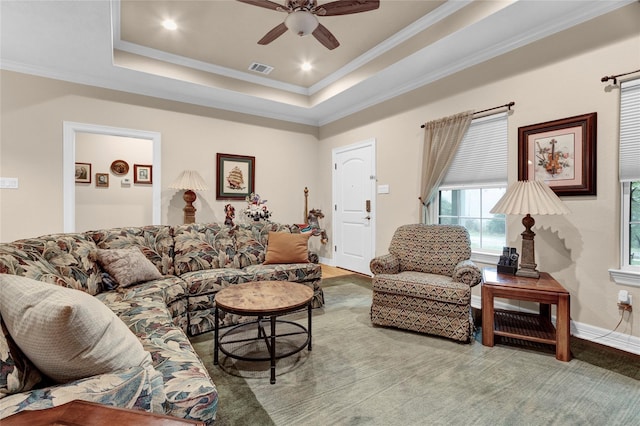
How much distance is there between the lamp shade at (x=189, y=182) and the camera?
4.32 m

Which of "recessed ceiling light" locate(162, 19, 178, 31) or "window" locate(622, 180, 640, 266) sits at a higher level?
"recessed ceiling light" locate(162, 19, 178, 31)

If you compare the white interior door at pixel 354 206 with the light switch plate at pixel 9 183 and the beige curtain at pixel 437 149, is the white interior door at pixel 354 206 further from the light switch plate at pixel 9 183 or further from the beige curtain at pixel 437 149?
the light switch plate at pixel 9 183

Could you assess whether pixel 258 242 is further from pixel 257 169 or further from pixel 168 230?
pixel 257 169

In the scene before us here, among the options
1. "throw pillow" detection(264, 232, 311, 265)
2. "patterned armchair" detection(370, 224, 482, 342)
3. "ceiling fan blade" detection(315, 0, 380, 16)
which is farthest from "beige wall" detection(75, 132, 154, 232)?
"patterned armchair" detection(370, 224, 482, 342)

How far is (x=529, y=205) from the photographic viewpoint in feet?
7.86

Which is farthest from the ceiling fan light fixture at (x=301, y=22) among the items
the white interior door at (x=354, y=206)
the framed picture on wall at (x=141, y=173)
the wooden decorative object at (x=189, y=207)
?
the framed picture on wall at (x=141, y=173)

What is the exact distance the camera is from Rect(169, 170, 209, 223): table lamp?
4.33 meters

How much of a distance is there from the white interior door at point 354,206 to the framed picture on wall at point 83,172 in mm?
4440

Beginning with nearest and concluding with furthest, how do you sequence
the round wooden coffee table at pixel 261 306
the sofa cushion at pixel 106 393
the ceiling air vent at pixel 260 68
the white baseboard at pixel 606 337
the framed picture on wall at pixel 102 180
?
the sofa cushion at pixel 106 393, the round wooden coffee table at pixel 261 306, the white baseboard at pixel 606 337, the ceiling air vent at pixel 260 68, the framed picture on wall at pixel 102 180

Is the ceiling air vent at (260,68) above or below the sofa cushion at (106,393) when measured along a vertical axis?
above

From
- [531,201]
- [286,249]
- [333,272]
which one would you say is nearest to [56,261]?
[286,249]

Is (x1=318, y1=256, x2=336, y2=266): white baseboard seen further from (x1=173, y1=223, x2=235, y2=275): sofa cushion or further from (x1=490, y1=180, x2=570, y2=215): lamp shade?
(x1=490, y1=180, x2=570, y2=215): lamp shade

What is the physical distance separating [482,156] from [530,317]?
168cm

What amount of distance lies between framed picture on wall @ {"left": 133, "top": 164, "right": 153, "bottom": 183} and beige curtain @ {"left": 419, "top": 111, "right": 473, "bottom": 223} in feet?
16.9
